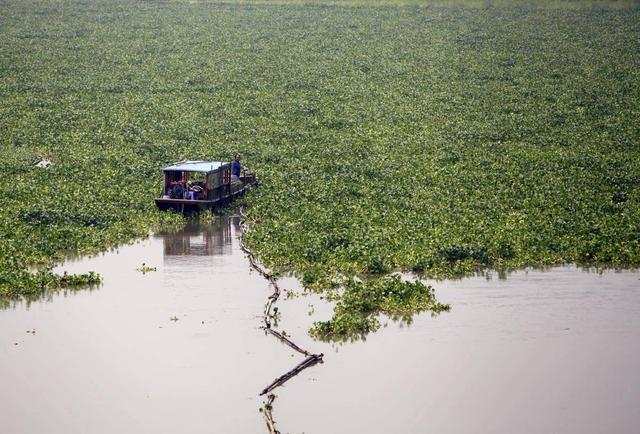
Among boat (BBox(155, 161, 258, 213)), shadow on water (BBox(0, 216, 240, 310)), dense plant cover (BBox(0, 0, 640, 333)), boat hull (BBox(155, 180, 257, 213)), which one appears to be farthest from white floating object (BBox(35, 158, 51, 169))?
shadow on water (BBox(0, 216, 240, 310))

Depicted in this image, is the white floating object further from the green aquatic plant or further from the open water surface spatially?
the green aquatic plant

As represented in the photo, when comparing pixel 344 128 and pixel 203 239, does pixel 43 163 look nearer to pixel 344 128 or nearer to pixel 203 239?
pixel 203 239

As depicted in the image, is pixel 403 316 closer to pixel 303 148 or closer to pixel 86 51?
pixel 303 148

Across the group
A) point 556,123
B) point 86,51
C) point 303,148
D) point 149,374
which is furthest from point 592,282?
point 86,51

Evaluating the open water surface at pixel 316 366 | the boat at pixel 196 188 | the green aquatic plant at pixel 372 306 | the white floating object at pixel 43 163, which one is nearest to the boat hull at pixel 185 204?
the boat at pixel 196 188

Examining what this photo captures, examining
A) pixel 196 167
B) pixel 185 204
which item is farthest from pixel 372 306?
pixel 196 167
